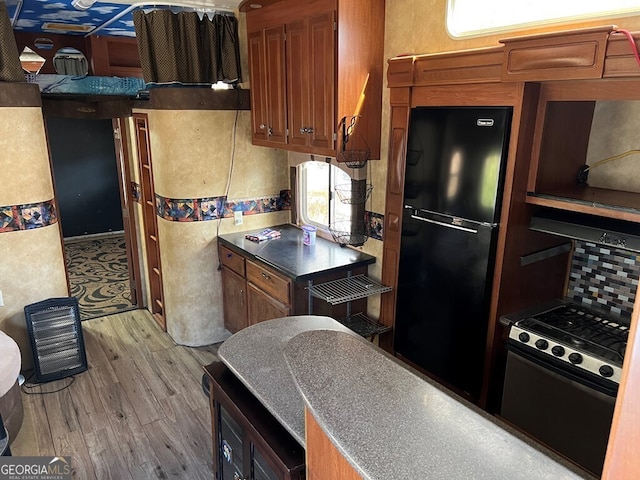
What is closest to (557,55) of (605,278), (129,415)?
(605,278)

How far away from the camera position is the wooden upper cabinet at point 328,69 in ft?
8.95

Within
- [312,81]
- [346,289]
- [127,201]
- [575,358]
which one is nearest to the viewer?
[575,358]

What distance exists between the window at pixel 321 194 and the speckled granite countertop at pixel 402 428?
2047 millimetres

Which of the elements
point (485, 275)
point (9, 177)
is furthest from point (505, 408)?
point (9, 177)

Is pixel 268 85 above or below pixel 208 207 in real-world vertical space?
above

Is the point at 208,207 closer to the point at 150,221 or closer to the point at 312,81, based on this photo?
the point at 150,221

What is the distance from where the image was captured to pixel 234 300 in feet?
13.0

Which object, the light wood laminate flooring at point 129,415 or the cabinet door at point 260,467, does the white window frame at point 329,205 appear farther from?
the cabinet door at point 260,467

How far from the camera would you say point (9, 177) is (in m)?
3.41

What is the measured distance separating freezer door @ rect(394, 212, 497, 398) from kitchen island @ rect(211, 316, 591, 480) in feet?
3.21

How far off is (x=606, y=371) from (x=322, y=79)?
83.8 inches

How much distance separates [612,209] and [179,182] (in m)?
3.04

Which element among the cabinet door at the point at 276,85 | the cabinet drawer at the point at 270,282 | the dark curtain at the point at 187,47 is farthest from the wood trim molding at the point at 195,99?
the cabinet drawer at the point at 270,282

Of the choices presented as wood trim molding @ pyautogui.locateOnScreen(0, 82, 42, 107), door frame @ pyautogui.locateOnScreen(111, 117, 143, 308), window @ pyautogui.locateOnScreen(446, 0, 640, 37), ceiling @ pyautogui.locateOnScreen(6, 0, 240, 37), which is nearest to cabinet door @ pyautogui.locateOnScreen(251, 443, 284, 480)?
window @ pyautogui.locateOnScreen(446, 0, 640, 37)
